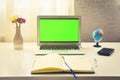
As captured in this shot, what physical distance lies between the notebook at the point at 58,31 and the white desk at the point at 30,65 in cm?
10

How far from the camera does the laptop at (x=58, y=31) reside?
5.64 ft

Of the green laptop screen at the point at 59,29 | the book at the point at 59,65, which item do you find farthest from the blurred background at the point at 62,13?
the book at the point at 59,65

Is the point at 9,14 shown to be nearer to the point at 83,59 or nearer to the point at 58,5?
the point at 58,5

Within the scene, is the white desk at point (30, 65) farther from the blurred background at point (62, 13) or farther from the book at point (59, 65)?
the blurred background at point (62, 13)

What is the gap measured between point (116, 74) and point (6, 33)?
1.24 metres

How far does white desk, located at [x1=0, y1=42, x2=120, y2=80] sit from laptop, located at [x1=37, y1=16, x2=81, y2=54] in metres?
0.09

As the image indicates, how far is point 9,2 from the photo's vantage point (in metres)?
2.05

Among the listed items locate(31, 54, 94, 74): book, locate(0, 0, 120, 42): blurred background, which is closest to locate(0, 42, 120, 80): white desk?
locate(31, 54, 94, 74): book

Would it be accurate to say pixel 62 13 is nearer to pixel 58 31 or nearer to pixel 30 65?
pixel 58 31

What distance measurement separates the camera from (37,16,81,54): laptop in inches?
67.6

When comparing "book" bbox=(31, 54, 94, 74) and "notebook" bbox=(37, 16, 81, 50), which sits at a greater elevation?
"notebook" bbox=(37, 16, 81, 50)

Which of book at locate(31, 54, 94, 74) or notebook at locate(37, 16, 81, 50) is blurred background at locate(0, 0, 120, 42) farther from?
book at locate(31, 54, 94, 74)

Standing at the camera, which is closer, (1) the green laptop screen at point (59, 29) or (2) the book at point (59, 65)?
(2) the book at point (59, 65)

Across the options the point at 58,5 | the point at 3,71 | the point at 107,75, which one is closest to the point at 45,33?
the point at 58,5
